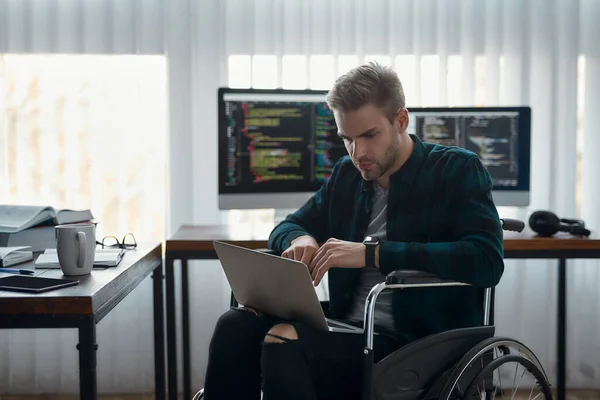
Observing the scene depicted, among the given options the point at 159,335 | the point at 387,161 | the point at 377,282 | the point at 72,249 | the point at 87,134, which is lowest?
the point at 159,335

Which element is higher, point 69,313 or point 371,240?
point 371,240

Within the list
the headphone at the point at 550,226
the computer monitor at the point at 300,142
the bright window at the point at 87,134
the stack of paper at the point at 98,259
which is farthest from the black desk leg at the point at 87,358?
the bright window at the point at 87,134

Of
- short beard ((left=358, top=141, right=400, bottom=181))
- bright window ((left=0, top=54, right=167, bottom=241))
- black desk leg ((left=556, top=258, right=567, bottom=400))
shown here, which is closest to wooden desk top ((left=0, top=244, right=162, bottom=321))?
short beard ((left=358, top=141, right=400, bottom=181))

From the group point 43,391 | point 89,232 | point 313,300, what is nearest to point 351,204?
point 313,300

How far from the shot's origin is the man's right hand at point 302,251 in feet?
5.04

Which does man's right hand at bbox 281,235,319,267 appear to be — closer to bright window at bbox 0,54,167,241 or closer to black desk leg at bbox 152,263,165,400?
black desk leg at bbox 152,263,165,400

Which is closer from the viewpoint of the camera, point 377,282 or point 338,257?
point 338,257

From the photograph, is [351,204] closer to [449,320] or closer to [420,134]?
[449,320]

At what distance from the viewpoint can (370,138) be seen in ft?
5.15

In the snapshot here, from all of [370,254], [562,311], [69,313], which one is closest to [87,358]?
[69,313]

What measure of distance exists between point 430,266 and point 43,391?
2024 millimetres

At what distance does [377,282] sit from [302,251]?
0.70 ft

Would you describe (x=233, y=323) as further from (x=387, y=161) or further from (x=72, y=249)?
(x=387, y=161)

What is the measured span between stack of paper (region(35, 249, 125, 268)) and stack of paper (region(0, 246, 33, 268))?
4cm
